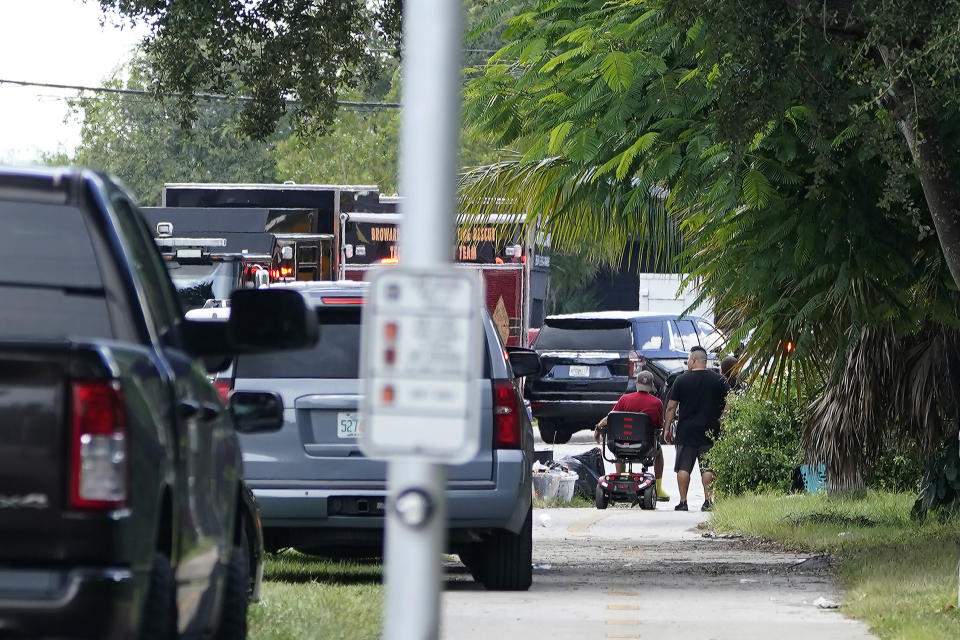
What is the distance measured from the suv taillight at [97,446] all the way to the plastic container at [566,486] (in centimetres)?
1424

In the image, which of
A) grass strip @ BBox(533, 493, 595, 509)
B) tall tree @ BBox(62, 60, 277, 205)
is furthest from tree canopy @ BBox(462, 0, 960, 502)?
tall tree @ BBox(62, 60, 277, 205)

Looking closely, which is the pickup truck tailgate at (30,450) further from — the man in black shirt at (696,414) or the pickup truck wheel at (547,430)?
the pickup truck wheel at (547,430)

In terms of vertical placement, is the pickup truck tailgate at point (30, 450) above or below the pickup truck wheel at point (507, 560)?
above

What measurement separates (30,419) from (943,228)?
7052 mm

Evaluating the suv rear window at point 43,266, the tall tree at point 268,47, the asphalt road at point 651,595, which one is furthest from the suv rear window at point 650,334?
the suv rear window at point 43,266

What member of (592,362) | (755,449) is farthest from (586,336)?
(755,449)

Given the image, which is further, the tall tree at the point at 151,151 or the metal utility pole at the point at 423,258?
the tall tree at the point at 151,151

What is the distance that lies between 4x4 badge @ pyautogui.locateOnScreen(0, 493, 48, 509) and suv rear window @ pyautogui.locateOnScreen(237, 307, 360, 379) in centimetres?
600

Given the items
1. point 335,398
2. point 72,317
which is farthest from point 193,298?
point 72,317

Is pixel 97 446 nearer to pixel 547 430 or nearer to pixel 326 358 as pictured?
pixel 326 358

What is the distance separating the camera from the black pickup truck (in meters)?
3.46

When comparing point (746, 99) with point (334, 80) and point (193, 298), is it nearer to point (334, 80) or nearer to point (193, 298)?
point (334, 80)

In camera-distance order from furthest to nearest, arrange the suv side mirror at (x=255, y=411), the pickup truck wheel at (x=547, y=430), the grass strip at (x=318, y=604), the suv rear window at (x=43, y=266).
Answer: the pickup truck wheel at (x=547, y=430) < the grass strip at (x=318, y=604) < the suv side mirror at (x=255, y=411) < the suv rear window at (x=43, y=266)

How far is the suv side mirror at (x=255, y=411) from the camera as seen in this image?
5797mm
